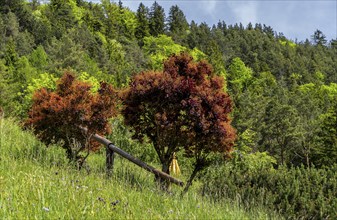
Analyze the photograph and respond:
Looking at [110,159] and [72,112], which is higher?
[72,112]

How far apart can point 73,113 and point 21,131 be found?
291 centimetres

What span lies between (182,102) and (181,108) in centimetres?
20

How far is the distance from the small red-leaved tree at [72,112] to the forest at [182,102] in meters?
0.02

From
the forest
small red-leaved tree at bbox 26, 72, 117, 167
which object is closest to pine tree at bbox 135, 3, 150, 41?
the forest

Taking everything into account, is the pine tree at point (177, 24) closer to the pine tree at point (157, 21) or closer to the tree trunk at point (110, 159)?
the pine tree at point (157, 21)

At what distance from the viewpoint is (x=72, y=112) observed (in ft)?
21.2

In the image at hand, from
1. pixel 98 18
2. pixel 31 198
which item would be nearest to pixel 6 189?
pixel 31 198

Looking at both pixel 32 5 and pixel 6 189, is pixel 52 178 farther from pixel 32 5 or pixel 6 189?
pixel 32 5

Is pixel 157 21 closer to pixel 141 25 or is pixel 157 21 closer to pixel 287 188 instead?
pixel 141 25

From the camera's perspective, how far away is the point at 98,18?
8831 centimetres

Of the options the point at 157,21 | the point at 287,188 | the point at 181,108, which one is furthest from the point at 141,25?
the point at 181,108

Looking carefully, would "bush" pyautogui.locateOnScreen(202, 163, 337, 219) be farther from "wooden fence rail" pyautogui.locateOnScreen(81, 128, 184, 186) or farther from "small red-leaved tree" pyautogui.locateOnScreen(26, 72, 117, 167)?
"small red-leaved tree" pyautogui.locateOnScreen(26, 72, 117, 167)

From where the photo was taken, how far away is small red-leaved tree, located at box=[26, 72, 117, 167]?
21.2 ft

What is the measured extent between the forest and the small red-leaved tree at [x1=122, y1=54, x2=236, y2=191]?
0.02 metres
